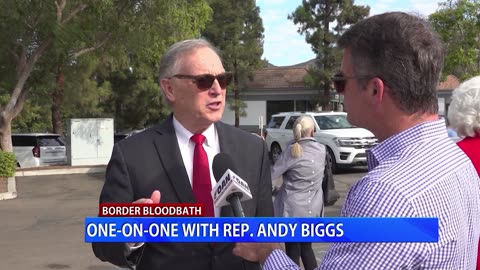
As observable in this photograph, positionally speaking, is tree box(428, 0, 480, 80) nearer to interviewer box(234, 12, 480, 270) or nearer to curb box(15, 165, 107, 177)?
curb box(15, 165, 107, 177)

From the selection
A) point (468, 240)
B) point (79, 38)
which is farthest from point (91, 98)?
point (468, 240)

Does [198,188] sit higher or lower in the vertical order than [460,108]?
lower

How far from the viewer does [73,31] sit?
17.9 m

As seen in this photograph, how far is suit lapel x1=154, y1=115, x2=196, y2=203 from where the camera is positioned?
2641 mm

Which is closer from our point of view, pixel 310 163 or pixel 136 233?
pixel 136 233

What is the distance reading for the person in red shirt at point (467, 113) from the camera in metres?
3.53

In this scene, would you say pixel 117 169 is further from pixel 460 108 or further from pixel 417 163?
pixel 460 108

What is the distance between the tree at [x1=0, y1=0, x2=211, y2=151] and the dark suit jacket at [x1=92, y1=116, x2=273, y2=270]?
51.2 feet

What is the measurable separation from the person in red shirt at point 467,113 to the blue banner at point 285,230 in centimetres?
223

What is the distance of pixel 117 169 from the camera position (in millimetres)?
2648

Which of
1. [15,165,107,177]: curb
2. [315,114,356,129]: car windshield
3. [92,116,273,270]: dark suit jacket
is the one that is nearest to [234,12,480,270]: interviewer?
[92,116,273,270]: dark suit jacket

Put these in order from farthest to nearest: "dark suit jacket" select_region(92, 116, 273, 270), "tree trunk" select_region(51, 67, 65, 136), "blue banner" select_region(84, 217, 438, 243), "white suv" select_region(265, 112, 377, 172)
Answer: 1. "tree trunk" select_region(51, 67, 65, 136)
2. "white suv" select_region(265, 112, 377, 172)
3. "dark suit jacket" select_region(92, 116, 273, 270)
4. "blue banner" select_region(84, 217, 438, 243)

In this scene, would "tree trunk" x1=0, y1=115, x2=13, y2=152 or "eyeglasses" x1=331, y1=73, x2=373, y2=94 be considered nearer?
"eyeglasses" x1=331, y1=73, x2=373, y2=94

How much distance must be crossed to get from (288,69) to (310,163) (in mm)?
42720
